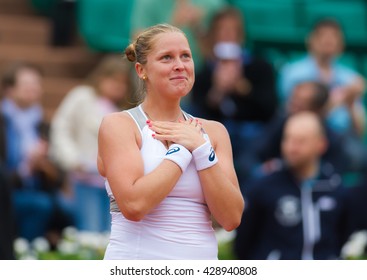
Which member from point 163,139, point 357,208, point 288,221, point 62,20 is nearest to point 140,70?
point 163,139

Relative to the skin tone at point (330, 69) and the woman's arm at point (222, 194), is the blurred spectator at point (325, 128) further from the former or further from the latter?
the woman's arm at point (222, 194)

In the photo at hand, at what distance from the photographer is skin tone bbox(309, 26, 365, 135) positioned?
9.97m

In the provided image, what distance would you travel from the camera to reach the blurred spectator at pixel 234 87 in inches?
374

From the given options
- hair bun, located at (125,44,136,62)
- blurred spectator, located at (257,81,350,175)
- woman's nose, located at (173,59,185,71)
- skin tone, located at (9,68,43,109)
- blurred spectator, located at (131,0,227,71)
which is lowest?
woman's nose, located at (173,59,185,71)

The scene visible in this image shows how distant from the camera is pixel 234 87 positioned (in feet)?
31.8

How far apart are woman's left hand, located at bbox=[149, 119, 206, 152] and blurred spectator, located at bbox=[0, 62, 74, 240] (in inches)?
188

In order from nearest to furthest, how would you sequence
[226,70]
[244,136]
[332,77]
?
[244,136] → [226,70] → [332,77]

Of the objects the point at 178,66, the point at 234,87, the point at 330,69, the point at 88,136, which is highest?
the point at 330,69

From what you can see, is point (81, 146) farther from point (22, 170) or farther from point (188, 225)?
point (188, 225)

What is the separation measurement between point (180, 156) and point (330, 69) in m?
6.49

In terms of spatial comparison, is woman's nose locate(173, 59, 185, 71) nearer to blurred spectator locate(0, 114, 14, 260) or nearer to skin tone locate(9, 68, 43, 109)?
blurred spectator locate(0, 114, 14, 260)

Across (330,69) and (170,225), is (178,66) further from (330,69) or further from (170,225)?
(330,69)

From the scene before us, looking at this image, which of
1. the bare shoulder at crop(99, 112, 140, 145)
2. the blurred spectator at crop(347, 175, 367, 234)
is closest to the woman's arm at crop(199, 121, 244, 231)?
the bare shoulder at crop(99, 112, 140, 145)
